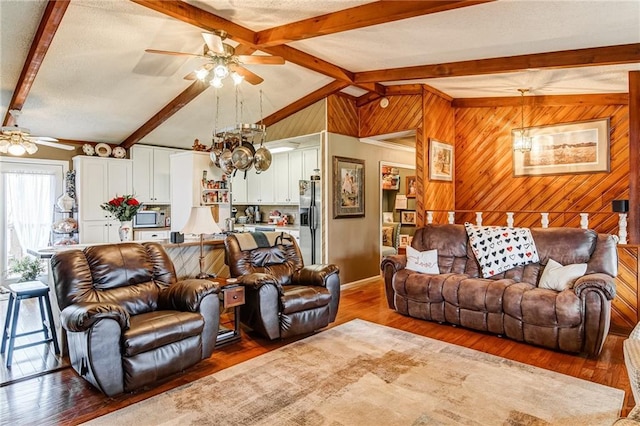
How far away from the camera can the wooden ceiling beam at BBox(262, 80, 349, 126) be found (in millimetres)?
5375

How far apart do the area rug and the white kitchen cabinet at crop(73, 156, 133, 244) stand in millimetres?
4595

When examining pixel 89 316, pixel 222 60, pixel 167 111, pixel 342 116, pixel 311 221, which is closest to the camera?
pixel 89 316

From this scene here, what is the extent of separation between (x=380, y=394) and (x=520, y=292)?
1.86m

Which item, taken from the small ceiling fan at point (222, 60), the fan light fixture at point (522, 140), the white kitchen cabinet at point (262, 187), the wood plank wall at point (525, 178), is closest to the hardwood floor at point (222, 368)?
the wood plank wall at point (525, 178)

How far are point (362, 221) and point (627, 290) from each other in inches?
136

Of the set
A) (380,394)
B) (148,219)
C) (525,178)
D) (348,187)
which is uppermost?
(525,178)

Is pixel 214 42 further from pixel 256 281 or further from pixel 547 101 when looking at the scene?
pixel 547 101

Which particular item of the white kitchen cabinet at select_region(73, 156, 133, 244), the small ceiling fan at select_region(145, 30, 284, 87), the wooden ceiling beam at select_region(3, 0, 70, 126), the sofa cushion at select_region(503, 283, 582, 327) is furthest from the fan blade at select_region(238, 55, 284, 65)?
the white kitchen cabinet at select_region(73, 156, 133, 244)

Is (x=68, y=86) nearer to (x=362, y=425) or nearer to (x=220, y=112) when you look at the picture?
(x=220, y=112)

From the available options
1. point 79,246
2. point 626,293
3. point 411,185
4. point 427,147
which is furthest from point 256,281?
point 411,185

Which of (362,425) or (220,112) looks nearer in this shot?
(362,425)

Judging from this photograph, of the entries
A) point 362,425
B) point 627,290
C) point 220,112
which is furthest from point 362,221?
point 362,425

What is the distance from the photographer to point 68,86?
4.59m

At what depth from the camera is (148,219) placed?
6980 mm
